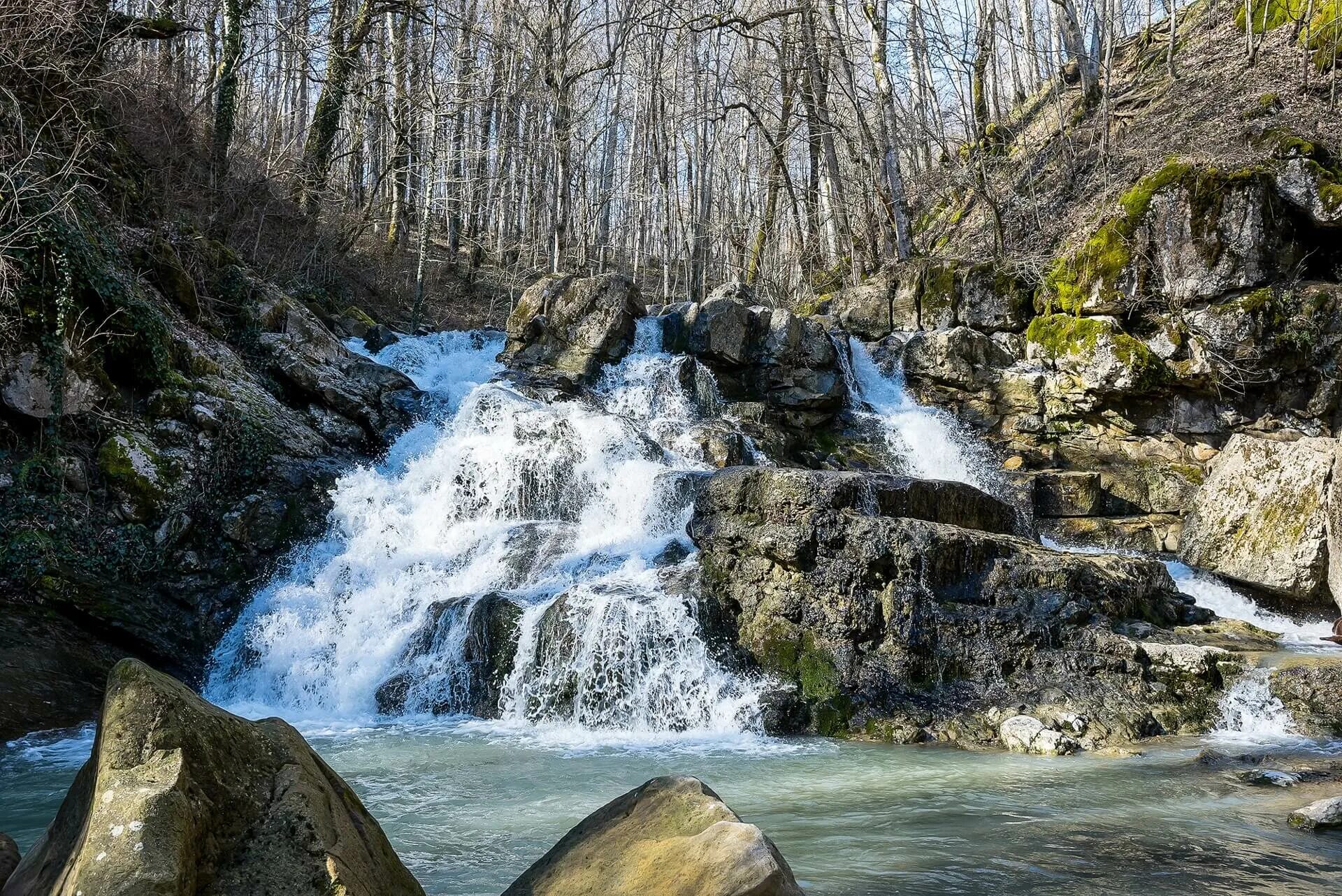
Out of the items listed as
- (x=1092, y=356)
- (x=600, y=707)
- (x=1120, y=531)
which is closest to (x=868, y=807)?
(x=600, y=707)

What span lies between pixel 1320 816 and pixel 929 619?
155 inches

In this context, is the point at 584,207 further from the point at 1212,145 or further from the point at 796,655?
the point at 796,655

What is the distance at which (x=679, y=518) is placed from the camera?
10977 mm

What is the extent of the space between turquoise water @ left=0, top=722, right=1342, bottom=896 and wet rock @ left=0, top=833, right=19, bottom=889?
69.1 inches

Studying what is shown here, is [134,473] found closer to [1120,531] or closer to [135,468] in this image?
[135,468]

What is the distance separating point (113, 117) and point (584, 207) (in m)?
14.0

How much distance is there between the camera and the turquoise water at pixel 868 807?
439 centimetres

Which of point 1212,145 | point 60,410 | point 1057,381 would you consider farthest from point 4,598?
point 1212,145

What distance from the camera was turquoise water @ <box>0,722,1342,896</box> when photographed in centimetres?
439

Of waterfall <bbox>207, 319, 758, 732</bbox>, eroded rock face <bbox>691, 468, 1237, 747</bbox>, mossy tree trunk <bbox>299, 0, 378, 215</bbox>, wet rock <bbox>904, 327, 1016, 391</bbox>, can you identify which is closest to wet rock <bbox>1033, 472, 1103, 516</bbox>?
wet rock <bbox>904, 327, 1016, 391</bbox>

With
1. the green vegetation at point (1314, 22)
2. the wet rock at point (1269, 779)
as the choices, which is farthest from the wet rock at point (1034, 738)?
the green vegetation at point (1314, 22)

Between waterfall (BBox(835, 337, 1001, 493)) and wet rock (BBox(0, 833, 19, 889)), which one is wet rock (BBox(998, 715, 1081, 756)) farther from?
waterfall (BBox(835, 337, 1001, 493))

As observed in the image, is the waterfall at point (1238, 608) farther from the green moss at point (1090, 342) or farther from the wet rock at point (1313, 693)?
the green moss at point (1090, 342)

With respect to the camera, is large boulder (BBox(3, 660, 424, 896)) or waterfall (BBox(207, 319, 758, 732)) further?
waterfall (BBox(207, 319, 758, 732))
